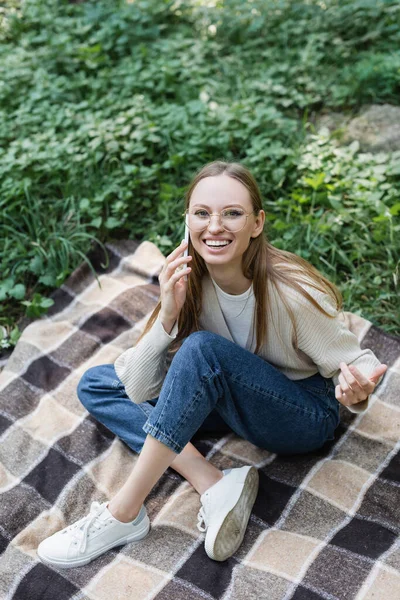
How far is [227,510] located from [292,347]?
0.52 meters

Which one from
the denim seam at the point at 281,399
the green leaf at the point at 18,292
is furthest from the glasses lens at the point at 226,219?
the green leaf at the point at 18,292

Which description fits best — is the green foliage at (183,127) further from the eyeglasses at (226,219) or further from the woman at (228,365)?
the eyeglasses at (226,219)

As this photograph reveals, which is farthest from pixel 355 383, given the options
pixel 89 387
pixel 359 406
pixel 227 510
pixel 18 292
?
pixel 18 292

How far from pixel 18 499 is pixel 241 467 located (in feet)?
2.51

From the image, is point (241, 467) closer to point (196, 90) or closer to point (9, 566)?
point (9, 566)

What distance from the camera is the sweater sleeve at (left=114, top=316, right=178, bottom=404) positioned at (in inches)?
81.7

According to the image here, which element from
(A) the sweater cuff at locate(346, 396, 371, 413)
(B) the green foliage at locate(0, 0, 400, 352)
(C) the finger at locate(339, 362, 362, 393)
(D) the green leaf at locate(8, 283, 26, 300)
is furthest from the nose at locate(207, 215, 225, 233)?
(D) the green leaf at locate(8, 283, 26, 300)

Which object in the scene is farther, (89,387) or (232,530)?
(89,387)

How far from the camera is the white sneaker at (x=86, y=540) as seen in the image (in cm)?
205

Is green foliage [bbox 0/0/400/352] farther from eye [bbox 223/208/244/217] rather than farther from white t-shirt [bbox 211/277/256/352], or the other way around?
eye [bbox 223/208/244/217]

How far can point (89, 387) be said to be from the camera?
2521 mm

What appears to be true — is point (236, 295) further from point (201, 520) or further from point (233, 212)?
point (201, 520)

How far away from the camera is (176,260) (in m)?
2.00

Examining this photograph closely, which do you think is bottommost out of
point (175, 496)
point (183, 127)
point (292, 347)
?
point (175, 496)
